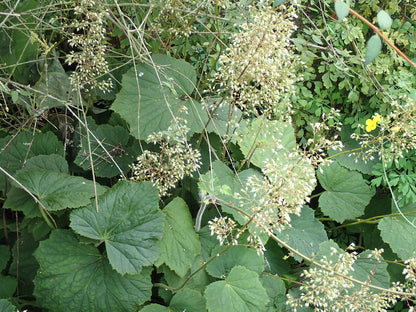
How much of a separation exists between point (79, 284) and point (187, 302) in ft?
1.48

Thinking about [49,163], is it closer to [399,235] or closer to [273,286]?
[273,286]

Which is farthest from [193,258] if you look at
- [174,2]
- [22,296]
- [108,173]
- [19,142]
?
[174,2]

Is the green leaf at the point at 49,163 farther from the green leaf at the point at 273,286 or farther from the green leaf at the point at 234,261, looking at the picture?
the green leaf at the point at 273,286

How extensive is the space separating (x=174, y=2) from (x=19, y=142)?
102 centimetres

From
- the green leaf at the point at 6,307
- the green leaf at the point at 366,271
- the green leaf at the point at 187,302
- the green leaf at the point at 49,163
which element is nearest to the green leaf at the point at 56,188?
the green leaf at the point at 49,163

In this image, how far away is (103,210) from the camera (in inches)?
67.9

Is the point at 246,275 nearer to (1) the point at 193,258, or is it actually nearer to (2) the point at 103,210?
(1) the point at 193,258

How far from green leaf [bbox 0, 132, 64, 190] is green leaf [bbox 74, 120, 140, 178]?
12cm

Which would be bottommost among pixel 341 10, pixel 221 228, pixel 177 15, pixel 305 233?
pixel 305 233

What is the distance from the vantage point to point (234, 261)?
6.16ft

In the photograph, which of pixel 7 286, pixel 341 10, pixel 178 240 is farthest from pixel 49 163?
pixel 341 10

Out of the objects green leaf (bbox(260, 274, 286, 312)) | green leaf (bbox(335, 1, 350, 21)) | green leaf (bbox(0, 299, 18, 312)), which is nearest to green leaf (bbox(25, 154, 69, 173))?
green leaf (bbox(0, 299, 18, 312))

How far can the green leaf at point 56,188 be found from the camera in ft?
5.44

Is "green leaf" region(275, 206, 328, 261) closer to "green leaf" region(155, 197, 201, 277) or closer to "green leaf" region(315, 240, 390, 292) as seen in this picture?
"green leaf" region(315, 240, 390, 292)
